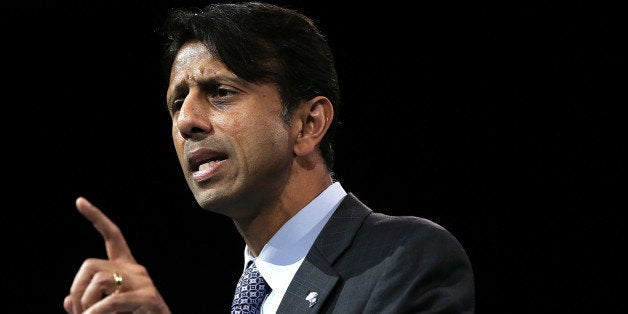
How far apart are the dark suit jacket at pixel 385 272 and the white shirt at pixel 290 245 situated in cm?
7

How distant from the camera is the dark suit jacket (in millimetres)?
2146

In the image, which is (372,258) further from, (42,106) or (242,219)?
(42,106)

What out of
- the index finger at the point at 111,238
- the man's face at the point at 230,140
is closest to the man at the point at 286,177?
the man's face at the point at 230,140

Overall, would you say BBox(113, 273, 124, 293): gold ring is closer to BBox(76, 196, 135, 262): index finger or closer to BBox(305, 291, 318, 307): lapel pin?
BBox(76, 196, 135, 262): index finger

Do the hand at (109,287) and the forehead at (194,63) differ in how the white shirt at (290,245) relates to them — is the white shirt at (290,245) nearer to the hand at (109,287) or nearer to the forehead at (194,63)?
the forehead at (194,63)

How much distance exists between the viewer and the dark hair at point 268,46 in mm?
2525

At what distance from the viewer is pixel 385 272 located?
86.9 inches

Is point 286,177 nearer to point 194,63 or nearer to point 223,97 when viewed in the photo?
point 223,97

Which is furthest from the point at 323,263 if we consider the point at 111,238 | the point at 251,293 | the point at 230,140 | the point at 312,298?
the point at 111,238

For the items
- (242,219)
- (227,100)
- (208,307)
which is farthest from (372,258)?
(208,307)

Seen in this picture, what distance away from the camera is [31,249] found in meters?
4.01

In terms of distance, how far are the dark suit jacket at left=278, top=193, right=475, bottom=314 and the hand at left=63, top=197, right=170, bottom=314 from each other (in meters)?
0.52

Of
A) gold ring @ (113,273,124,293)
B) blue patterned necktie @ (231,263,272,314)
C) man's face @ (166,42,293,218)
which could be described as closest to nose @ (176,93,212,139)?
man's face @ (166,42,293,218)

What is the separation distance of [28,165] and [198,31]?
1806 mm
